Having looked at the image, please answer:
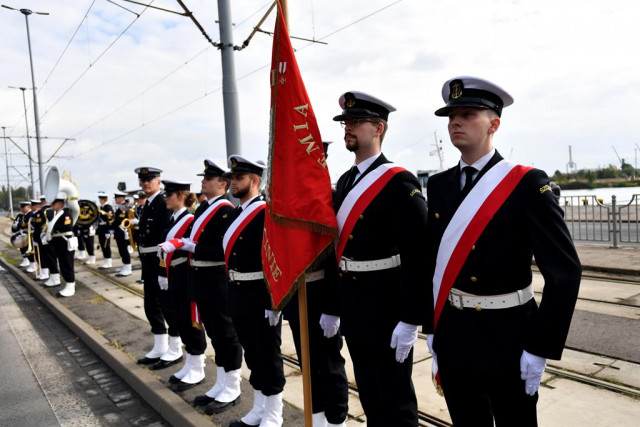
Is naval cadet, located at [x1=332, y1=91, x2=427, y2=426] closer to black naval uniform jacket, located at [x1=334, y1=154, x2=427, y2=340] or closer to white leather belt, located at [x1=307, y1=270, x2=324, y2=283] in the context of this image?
black naval uniform jacket, located at [x1=334, y1=154, x2=427, y2=340]

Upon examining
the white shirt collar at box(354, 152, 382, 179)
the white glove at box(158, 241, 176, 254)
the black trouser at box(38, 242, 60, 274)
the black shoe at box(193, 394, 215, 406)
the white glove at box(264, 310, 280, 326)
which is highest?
the white shirt collar at box(354, 152, 382, 179)

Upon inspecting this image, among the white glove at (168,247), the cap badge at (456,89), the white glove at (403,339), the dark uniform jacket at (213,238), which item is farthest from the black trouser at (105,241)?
the cap badge at (456,89)

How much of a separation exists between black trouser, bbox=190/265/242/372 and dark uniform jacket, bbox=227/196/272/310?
0.58 meters

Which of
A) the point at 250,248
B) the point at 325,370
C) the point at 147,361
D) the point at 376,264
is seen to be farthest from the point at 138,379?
the point at 376,264

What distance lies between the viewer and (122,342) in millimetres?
6203

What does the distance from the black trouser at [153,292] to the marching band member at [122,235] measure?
20.6 ft

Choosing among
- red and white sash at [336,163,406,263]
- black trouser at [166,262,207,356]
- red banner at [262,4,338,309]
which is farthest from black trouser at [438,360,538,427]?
black trouser at [166,262,207,356]

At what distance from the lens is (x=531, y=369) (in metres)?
1.92

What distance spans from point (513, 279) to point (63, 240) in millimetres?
10006

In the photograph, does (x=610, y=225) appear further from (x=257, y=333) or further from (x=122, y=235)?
(x=122, y=235)

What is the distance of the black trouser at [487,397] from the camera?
79.4 inches

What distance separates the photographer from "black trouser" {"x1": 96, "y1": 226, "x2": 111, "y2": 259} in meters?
13.3

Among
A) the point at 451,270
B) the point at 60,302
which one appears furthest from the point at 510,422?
the point at 60,302

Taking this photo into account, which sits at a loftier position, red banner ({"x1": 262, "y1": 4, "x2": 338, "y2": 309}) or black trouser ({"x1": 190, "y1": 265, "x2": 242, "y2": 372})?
Answer: red banner ({"x1": 262, "y1": 4, "x2": 338, "y2": 309})
